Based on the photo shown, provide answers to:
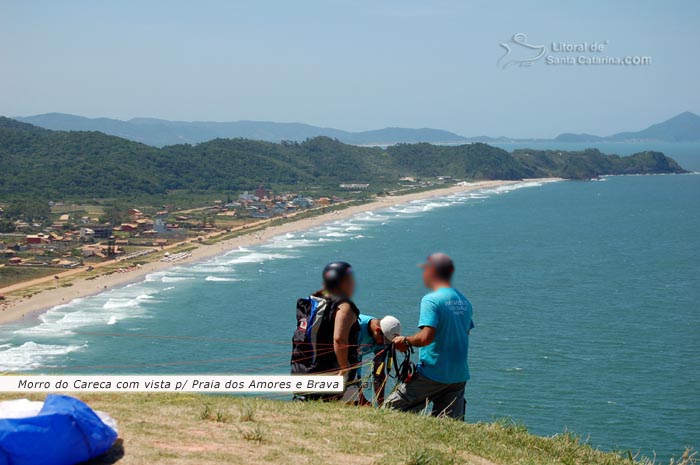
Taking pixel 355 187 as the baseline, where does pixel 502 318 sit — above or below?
below

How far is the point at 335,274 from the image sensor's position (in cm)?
540

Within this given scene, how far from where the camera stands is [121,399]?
232 inches

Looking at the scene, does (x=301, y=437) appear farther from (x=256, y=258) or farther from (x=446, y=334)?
(x=256, y=258)

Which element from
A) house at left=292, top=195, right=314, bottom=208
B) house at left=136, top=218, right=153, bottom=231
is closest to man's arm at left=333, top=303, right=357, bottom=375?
house at left=136, top=218, right=153, bottom=231

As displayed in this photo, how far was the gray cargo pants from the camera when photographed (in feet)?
19.0

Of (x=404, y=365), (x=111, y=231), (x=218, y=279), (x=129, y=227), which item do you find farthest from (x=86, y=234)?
(x=404, y=365)

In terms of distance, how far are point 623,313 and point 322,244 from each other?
29402 mm

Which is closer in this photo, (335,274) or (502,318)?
(335,274)

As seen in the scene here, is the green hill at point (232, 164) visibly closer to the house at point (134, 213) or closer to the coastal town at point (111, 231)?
the coastal town at point (111, 231)

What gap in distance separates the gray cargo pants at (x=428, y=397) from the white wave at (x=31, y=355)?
22.2 metres

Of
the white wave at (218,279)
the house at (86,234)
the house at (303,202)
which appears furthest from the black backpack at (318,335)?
the house at (303,202)

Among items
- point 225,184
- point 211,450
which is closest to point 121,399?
point 211,450

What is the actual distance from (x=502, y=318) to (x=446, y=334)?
28316 mm

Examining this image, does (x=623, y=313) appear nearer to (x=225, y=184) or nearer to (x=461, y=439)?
(x=461, y=439)
